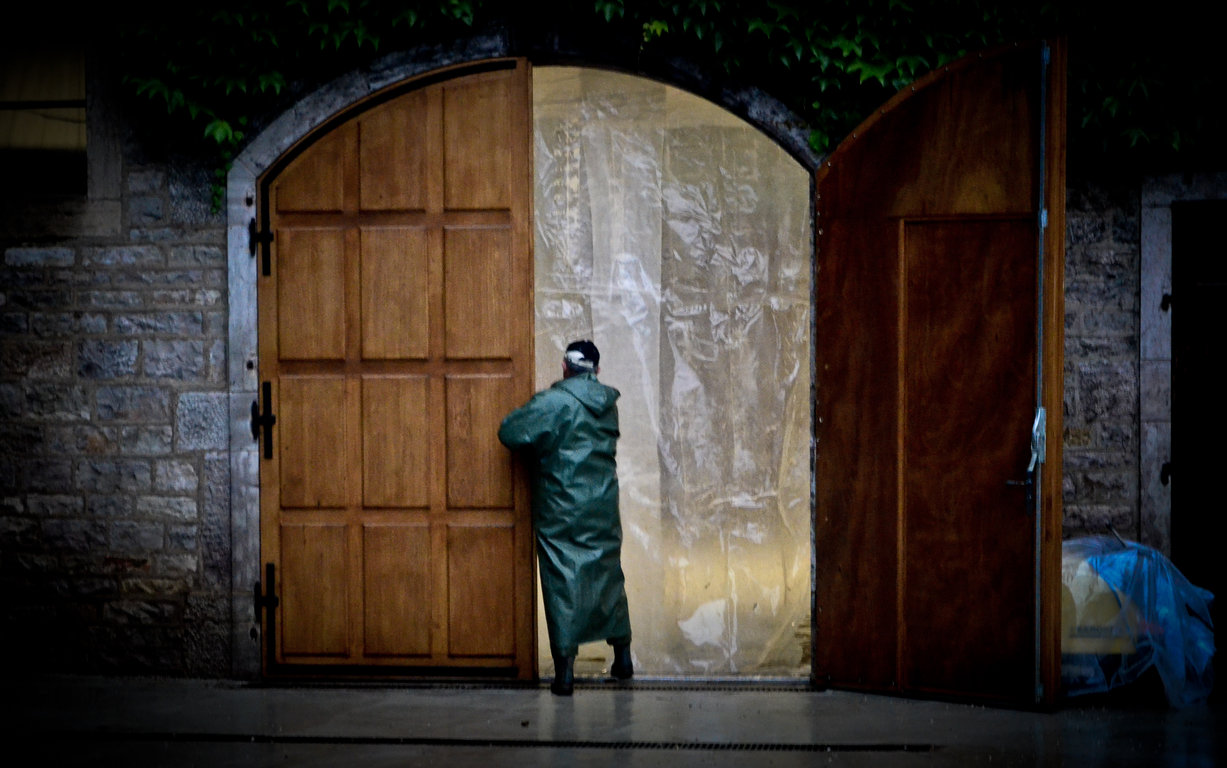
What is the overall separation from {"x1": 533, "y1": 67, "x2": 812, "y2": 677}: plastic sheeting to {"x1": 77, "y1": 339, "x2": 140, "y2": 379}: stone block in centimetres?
198

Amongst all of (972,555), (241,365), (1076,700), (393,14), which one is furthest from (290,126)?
(1076,700)

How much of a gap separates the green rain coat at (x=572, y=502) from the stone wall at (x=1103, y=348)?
221cm

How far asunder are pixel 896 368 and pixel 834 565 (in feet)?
3.08

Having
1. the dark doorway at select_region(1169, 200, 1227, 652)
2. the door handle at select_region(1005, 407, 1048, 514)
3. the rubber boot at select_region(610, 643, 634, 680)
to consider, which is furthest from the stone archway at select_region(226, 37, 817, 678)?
the dark doorway at select_region(1169, 200, 1227, 652)

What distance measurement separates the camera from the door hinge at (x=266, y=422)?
612cm

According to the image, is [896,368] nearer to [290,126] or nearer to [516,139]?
[516,139]

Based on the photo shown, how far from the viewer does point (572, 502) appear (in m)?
5.69

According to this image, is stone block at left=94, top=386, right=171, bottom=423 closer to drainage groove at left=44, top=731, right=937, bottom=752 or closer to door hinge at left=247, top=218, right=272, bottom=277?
door hinge at left=247, top=218, right=272, bottom=277

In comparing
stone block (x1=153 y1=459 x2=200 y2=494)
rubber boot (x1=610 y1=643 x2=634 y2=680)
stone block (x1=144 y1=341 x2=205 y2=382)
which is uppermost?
stone block (x1=144 y1=341 x2=205 y2=382)

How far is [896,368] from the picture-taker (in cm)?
560

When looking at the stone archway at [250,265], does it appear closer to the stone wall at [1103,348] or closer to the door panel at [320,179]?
the door panel at [320,179]

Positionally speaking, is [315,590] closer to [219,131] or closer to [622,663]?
[622,663]

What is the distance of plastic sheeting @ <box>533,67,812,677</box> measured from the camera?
20.4 feet

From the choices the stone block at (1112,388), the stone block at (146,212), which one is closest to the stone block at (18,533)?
the stone block at (146,212)
